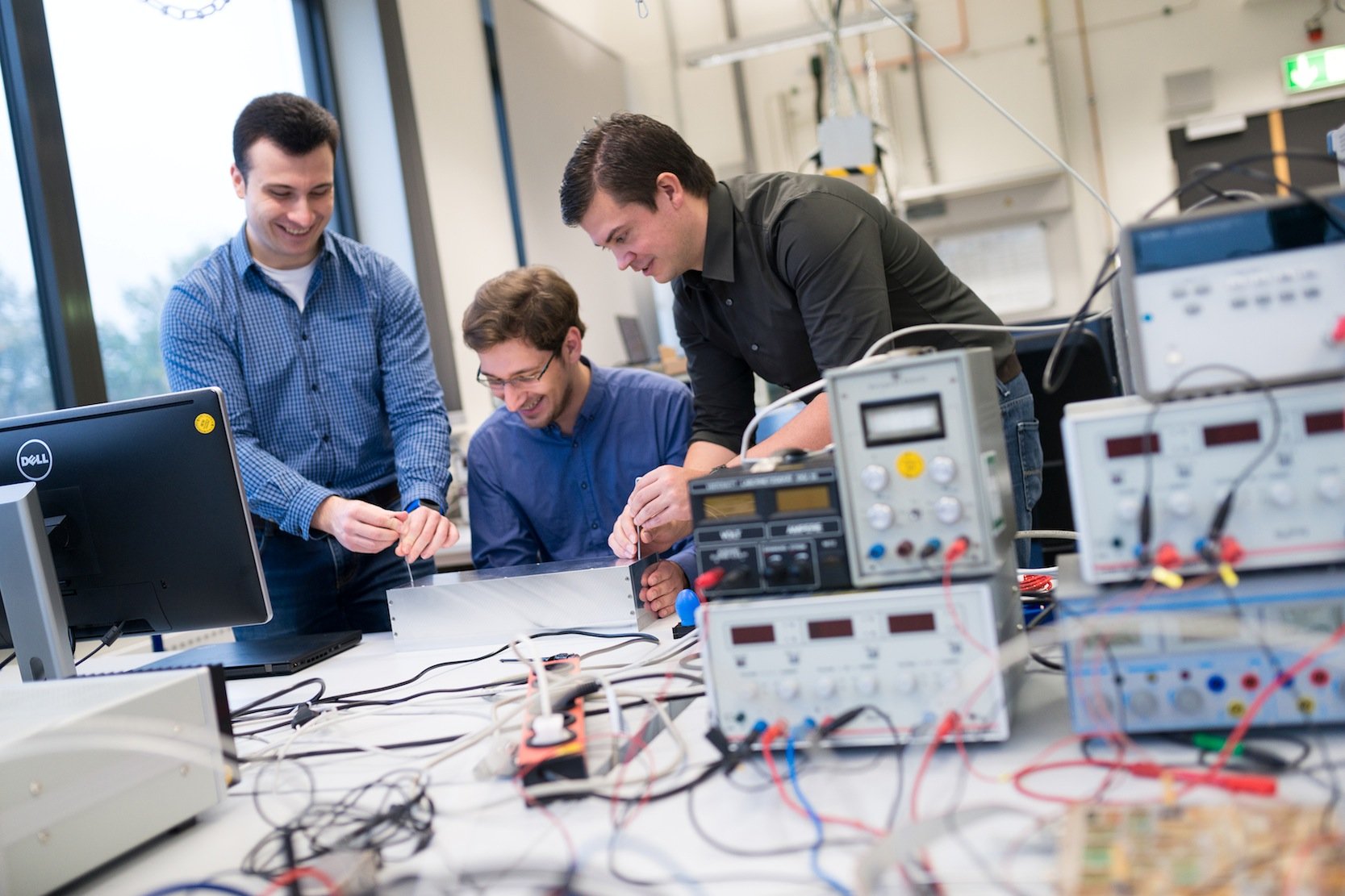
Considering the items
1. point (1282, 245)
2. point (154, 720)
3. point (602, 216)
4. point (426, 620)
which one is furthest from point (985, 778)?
point (602, 216)

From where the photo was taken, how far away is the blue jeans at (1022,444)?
1810mm

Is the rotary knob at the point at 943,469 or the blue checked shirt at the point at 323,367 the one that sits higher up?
the blue checked shirt at the point at 323,367

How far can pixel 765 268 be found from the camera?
1.76 meters

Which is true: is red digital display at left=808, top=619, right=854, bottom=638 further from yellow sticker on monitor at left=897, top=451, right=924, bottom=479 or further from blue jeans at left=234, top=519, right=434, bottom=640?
blue jeans at left=234, top=519, right=434, bottom=640

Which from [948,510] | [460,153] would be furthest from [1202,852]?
[460,153]

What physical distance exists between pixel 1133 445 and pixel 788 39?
4336 millimetres

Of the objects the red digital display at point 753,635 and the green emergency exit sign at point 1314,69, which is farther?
the green emergency exit sign at point 1314,69

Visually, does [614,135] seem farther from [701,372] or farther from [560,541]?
→ [560,541]

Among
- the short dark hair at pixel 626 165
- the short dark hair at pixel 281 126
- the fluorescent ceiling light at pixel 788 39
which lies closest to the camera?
the short dark hair at pixel 626 165

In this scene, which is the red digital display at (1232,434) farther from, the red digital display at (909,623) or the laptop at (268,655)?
the laptop at (268,655)

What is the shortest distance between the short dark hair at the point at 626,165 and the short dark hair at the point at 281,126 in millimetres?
529

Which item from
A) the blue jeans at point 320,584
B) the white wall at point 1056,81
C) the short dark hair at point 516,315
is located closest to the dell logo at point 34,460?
the blue jeans at point 320,584

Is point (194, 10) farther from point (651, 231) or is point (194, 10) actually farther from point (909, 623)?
point (909, 623)

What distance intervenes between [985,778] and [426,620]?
3.58 feet
